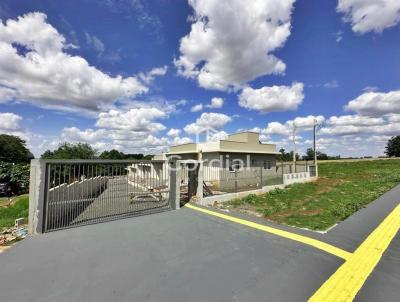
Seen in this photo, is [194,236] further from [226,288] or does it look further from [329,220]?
[329,220]

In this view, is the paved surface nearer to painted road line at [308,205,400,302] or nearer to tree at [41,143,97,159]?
painted road line at [308,205,400,302]

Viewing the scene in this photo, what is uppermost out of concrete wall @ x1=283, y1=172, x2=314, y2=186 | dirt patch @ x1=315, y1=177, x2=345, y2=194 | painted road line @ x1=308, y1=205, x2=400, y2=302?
concrete wall @ x1=283, y1=172, x2=314, y2=186

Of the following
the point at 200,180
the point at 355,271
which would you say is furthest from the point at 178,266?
the point at 200,180

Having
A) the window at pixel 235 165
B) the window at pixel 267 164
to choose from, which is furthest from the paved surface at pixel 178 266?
the window at pixel 267 164

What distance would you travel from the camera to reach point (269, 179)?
14.7 meters

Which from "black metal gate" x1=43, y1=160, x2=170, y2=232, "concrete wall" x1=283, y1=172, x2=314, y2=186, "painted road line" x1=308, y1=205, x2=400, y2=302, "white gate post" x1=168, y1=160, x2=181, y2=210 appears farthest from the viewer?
"concrete wall" x1=283, y1=172, x2=314, y2=186

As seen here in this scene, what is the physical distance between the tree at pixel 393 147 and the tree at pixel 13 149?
13198 cm

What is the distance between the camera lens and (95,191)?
654cm

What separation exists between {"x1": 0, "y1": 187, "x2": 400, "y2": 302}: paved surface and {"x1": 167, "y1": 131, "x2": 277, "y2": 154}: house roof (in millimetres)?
14095

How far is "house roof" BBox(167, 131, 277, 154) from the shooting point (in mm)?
19538

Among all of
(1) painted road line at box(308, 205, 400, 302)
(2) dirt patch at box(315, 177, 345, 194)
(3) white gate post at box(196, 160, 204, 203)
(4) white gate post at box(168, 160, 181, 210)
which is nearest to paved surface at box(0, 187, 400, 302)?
(1) painted road line at box(308, 205, 400, 302)

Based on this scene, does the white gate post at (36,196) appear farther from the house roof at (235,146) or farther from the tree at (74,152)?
the tree at (74,152)

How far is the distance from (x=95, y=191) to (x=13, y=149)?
7606 centimetres

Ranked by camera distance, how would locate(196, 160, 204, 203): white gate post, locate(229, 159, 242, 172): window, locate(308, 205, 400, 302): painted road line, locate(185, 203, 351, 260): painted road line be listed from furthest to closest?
locate(229, 159, 242, 172): window → locate(196, 160, 204, 203): white gate post → locate(185, 203, 351, 260): painted road line → locate(308, 205, 400, 302): painted road line
